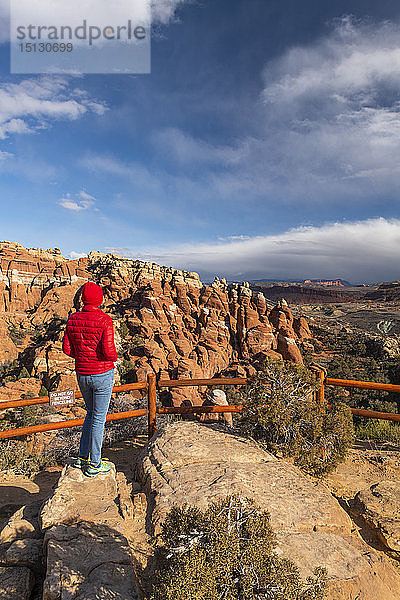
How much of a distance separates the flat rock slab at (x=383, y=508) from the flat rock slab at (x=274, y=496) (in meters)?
0.32

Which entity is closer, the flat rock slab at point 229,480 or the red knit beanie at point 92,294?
the flat rock slab at point 229,480

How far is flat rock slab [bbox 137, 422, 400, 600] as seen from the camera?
2770 millimetres

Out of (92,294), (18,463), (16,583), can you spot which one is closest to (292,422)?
(92,294)

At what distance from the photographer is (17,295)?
46.9m

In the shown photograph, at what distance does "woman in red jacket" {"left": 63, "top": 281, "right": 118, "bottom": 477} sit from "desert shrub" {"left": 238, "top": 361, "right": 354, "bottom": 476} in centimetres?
225

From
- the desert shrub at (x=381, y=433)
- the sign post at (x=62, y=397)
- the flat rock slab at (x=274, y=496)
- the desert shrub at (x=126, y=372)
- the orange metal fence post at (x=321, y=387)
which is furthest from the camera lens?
the desert shrub at (x=126, y=372)

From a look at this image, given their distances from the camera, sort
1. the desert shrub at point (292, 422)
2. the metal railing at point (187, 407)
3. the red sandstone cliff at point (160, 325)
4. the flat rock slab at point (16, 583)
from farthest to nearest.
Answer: the red sandstone cliff at point (160, 325)
the metal railing at point (187, 407)
the desert shrub at point (292, 422)
the flat rock slab at point (16, 583)

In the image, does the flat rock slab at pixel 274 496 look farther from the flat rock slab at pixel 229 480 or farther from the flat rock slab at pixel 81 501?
the flat rock slab at pixel 81 501

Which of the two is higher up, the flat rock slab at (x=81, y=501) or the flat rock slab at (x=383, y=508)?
the flat rock slab at (x=81, y=501)

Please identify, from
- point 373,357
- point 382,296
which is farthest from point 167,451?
point 382,296

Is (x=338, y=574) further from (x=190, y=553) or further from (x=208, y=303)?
(x=208, y=303)

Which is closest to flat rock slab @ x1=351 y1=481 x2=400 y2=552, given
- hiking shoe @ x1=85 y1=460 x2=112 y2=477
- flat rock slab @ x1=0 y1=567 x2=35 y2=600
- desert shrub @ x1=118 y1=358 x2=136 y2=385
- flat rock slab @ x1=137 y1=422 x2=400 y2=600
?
flat rock slab @ x1=137 y1=422 x2=400 y2=600

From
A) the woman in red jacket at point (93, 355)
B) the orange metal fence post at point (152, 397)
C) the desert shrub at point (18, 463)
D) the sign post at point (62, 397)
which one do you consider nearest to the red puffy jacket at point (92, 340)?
the woman in red jacket at point (93, 355)

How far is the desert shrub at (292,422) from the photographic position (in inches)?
186
